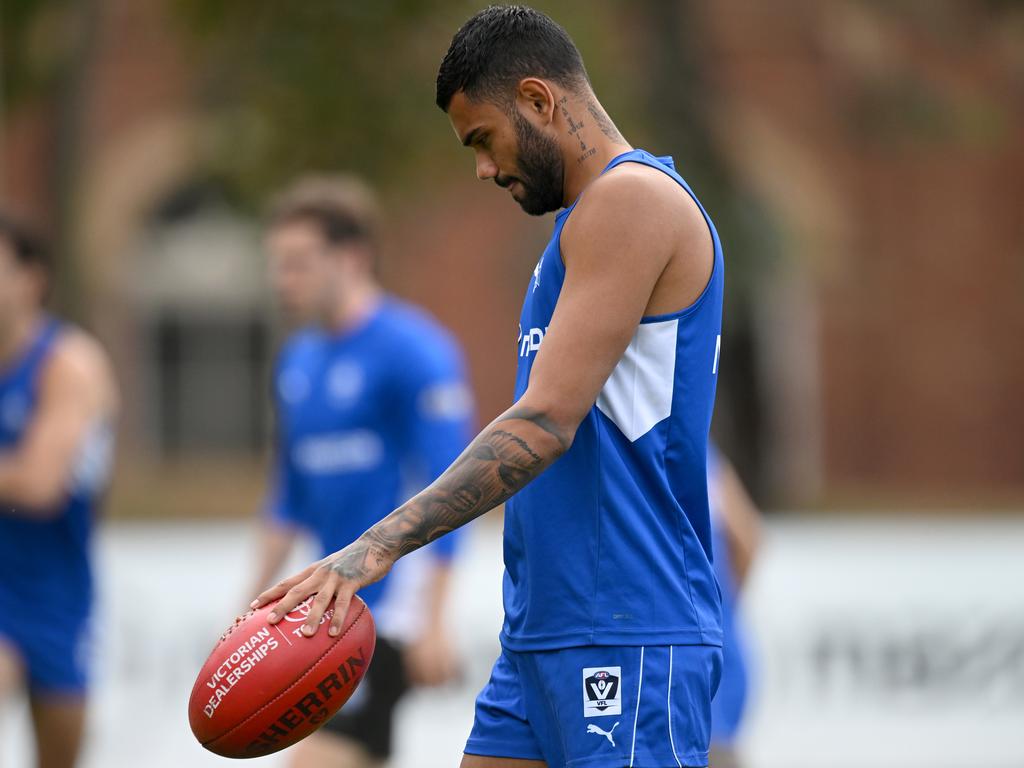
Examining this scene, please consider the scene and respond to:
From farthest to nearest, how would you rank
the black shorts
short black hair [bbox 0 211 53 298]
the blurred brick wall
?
the blurred brick wall
short black hair [bbox 0 211 53 298]
the black shorts

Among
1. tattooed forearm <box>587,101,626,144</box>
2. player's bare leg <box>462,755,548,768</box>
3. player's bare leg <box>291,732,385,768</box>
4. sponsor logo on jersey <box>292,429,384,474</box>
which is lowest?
player's bare leg <box>291,732,385,768</box>

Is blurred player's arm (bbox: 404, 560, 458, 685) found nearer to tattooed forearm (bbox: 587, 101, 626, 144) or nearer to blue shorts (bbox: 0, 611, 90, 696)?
blue shorts (bbox: 0, 611, 90, 696)

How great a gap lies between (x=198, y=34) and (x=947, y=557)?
286 inches

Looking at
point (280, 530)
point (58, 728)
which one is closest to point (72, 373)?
point (280, 530)

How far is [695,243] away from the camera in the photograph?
3.33 meters

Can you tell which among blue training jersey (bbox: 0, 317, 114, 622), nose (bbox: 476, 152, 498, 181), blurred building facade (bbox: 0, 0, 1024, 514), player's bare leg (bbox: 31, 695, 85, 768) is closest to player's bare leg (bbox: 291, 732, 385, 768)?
player's bare leg (bbox: 31, 695, 85, 768)

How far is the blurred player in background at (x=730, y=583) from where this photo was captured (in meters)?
5.27

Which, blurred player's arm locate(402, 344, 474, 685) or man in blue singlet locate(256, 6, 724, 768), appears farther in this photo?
blurred player's arm locate(402, 344, 474, 685)

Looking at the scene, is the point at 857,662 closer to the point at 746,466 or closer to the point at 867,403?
the point at 746,466

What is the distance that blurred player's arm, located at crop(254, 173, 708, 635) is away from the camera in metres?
3.21

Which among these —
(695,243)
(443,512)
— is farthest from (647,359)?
(443,512)

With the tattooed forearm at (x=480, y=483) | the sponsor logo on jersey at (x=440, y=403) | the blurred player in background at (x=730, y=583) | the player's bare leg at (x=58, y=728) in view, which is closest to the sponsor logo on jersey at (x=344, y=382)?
the sponsor logo on jersey at (x=440, y=403)

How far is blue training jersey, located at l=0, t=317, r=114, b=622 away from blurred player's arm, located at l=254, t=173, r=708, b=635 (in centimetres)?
295

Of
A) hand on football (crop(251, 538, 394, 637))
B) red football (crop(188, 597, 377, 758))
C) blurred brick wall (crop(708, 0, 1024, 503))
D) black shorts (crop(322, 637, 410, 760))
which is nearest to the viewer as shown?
hand on football (crop(251, 538, 394, 637))
